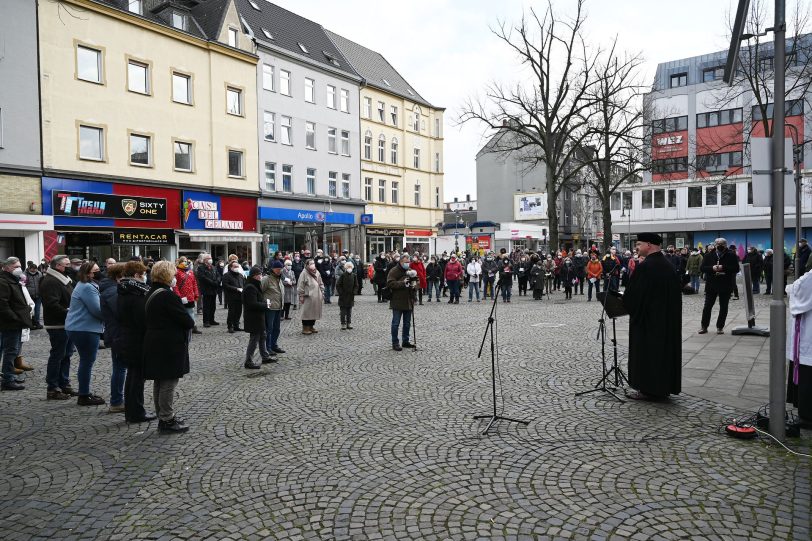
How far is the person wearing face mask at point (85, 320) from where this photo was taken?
735 cm

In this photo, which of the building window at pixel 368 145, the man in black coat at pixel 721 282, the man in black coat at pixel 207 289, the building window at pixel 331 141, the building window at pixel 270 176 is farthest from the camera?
the building window at pixel 368 145

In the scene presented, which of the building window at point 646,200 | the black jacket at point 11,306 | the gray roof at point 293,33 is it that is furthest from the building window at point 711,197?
the black jacket at point 11,306

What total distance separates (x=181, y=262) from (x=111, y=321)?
24.8ft

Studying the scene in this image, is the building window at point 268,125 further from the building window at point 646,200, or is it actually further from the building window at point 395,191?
the building window at point 646,200

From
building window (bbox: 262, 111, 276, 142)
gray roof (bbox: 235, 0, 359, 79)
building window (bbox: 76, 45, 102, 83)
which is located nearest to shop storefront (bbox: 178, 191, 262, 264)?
building window (bbox: 262, 111, 276, 142)

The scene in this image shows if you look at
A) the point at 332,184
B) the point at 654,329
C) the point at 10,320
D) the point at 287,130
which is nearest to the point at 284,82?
the point at 287,130

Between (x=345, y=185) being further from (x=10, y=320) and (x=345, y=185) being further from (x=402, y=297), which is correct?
(x=10, y=320)

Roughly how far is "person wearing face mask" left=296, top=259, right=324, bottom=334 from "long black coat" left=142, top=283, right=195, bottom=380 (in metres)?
7.79

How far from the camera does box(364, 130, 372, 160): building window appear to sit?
145 feet

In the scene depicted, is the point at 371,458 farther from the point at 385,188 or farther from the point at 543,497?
the point at 385,188

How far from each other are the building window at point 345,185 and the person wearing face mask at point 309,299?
1114 inches

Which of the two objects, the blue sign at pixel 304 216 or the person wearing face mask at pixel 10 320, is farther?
the blue sign at pixel 304 216

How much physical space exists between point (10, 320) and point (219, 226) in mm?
23995

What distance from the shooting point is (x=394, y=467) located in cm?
507
